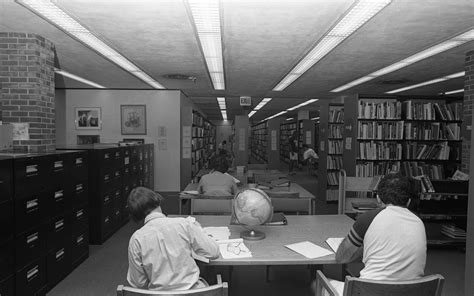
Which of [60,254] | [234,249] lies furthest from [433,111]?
[60,254]

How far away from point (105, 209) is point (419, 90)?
8353 mm

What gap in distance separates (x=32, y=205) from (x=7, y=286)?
695mm

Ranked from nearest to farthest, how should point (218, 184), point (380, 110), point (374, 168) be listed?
1. point (218, 184)
2. point (380, 110)
3. point (374, 168)

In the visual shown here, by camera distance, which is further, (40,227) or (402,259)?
(40,227)

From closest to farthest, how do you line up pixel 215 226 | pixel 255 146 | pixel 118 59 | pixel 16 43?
pixel 215 226 → pixel 16 43 → pixel 118 59 → pixel 255 146

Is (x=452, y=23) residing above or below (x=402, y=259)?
above

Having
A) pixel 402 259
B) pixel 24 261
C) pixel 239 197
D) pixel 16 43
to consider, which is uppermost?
pixel 16 43

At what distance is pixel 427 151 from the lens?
250 inches

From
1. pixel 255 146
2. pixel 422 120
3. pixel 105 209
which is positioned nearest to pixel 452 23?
pixel 422 120

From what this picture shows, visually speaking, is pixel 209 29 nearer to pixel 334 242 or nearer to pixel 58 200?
pixel 58 200

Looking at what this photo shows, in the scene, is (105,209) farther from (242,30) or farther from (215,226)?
(242,30)

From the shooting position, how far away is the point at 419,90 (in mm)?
8883

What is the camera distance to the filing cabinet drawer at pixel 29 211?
2.82 metres

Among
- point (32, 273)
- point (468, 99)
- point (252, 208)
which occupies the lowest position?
point (32, 273)
